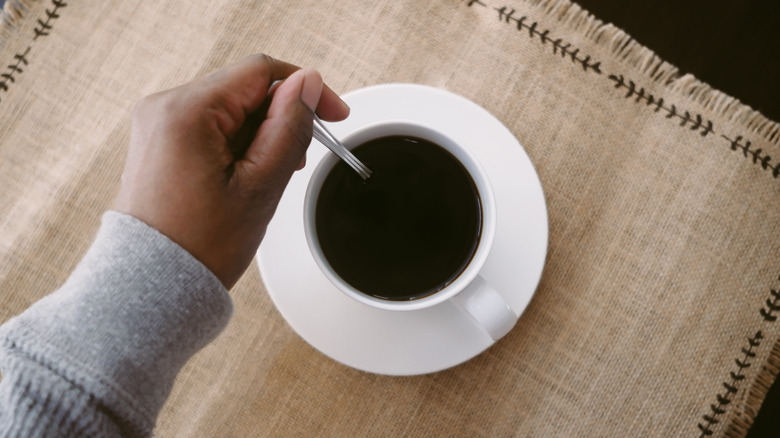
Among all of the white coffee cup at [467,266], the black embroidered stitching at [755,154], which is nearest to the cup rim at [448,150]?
the white coffee cup at [467,266]

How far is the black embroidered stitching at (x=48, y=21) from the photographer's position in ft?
2.52

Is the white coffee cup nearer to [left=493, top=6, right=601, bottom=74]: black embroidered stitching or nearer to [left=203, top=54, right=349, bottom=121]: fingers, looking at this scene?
[left=203, top=54, right=349, bottom=121]: fingers

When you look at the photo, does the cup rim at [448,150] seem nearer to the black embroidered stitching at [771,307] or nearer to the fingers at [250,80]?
the fingers at [250,80]

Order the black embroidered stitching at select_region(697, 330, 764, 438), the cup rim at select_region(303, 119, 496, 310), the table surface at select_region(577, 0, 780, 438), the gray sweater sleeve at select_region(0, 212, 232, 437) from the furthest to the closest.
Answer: the table surface at select_region(577, 0, 780, 438)
the black embroidered stitching at select_region(697, 330, 764, 438)
the cup rim at select_region(303, 119, 496, 310)
the gray sweater sleeve at select_region(0, 212, 232, 437)

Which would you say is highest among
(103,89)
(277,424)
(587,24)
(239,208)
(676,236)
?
(587,24)

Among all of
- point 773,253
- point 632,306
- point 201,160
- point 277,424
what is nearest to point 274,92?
point 201,160

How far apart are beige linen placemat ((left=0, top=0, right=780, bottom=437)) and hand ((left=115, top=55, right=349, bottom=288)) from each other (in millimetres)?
201

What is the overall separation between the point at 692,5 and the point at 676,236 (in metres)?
0.40

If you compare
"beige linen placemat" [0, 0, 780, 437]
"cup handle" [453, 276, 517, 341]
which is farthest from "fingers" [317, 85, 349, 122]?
"cup handle" [453, 276, 517, 341]

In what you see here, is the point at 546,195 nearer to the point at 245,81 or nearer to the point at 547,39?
the point at 547,39

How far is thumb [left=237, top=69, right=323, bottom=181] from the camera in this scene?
0.54 meters

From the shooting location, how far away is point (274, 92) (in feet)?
1.94

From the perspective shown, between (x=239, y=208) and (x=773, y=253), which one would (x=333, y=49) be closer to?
(x=239, y=208)

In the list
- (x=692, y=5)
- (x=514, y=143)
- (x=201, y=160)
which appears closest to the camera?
(x=201, y=160)
